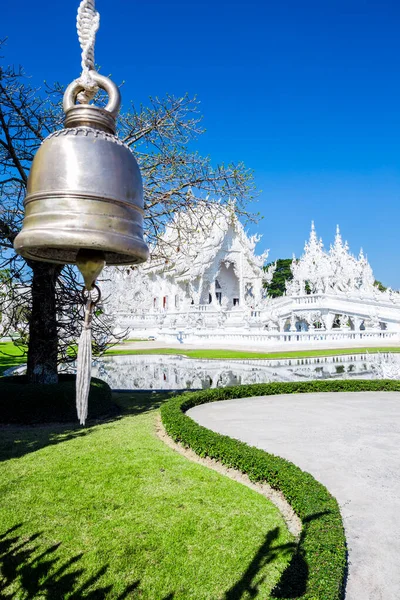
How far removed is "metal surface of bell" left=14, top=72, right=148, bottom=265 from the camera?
5.12 feet

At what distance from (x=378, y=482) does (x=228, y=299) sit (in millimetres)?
39100

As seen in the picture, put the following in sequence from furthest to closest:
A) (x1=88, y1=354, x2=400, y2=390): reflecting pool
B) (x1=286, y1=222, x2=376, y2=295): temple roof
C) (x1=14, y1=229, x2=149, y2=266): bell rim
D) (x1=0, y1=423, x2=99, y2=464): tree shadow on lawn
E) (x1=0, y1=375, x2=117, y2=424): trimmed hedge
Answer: (x1=286, y1=222, x2=376, y2=295): temple roof → (x1=88, y1=354, x2=400, y2=390): reflecting pool → (x1=0, y1=375, x2=117, y2=424): trimmed hedge → (x1=0, y1=423, x2=99, y2=464): tree shadow on lawn → (x1=14, y1=229, x2=149, y2=266): bell rim

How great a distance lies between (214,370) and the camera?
17547mm

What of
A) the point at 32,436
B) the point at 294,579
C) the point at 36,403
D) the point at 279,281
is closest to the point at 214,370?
the point at 36,403

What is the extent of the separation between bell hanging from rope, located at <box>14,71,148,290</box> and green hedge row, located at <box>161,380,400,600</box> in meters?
2.61

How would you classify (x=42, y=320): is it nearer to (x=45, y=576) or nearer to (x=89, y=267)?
(x=45, y=576)

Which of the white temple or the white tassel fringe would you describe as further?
the white temple

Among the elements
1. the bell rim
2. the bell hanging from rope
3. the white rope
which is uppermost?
the white rope

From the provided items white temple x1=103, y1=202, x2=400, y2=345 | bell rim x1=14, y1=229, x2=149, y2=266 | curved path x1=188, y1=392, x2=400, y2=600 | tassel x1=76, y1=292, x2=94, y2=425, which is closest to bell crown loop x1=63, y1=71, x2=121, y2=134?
bell rim x1=14, y1=229, x2=149, y2=266

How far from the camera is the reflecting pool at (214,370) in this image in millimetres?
14969

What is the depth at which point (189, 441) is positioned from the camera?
6648mm

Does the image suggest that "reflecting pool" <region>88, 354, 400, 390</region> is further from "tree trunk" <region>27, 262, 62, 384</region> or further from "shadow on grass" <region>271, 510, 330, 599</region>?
"shadow on grass" <region>271, 510, 330, 599</region>

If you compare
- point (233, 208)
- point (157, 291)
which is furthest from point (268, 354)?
point (157, 291)

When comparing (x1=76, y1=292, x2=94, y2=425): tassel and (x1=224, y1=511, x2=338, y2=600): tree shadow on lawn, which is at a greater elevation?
(x1=76, y1=292, x2=94, y2=425): tassel
